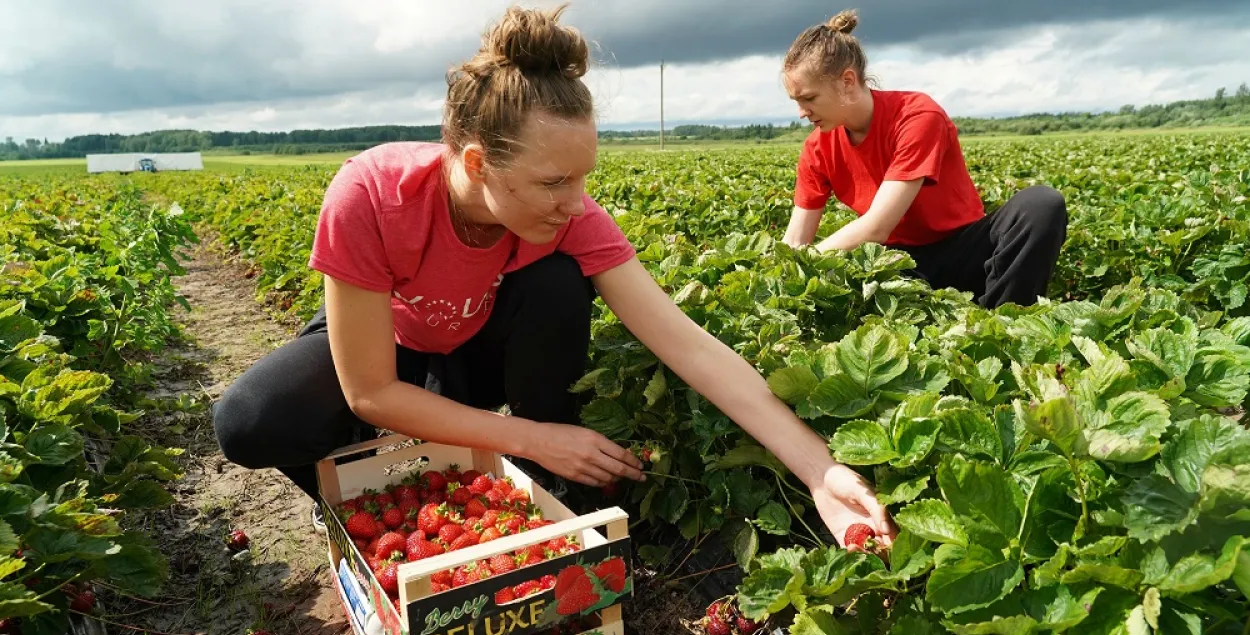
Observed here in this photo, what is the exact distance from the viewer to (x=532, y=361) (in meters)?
2.47

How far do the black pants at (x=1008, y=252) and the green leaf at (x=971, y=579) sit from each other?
8.26ft

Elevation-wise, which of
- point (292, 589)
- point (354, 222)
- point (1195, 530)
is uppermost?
point (354, 222)

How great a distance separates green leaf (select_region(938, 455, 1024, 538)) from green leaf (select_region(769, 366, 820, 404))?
1.70 ft

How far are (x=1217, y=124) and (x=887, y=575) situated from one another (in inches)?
2987

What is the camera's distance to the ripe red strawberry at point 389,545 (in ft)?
6.93

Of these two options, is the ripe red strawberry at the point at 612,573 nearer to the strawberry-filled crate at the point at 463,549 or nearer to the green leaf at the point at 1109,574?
the strawberry-filled crate at the point at 463,549

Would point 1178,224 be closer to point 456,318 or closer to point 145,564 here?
point 456,318

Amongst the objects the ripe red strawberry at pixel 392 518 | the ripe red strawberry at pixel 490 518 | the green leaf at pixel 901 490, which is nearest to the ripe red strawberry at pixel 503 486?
the ripe red strawberry at pixel 490 518

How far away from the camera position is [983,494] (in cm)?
132

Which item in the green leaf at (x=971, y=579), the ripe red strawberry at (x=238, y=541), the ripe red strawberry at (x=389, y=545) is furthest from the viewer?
the ripe red strawberry at (x=238, y=541)

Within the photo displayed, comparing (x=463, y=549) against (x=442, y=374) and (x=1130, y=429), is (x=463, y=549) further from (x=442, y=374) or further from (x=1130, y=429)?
(x=1130, y=429)

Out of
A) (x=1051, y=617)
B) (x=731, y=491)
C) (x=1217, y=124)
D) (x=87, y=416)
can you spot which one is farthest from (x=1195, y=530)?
(x=1217, y=124)

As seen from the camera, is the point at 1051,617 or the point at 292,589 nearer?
the point at 1051,617

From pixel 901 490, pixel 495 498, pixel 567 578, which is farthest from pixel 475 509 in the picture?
pixel 901 490
